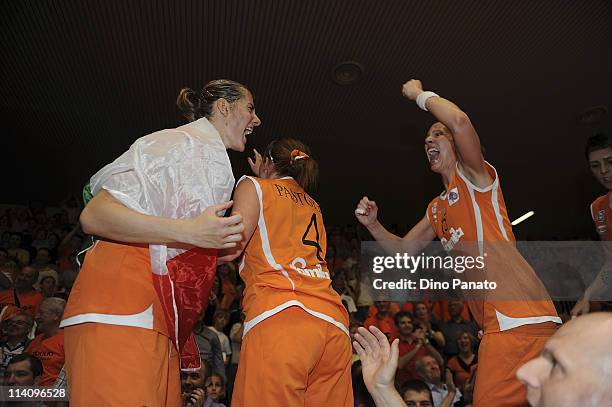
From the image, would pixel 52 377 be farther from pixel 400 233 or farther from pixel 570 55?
pixel 400 233

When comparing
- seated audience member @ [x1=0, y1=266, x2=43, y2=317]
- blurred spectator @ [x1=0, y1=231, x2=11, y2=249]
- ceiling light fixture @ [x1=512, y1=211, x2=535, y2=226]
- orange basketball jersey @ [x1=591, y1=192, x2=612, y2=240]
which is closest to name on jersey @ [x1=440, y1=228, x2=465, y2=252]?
orange basketball jersey @ [x1=591, y1=192, x2=612, y2=240]

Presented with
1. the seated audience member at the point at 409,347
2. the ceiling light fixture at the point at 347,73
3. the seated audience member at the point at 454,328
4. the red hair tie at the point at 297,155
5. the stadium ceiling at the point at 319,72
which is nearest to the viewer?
the red hair tie at the point at 297,155

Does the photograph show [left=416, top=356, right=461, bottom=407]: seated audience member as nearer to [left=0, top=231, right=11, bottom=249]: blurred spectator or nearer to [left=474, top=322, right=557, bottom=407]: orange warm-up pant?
[left=474, top=322, right=557, bottom=407]: orange warm-up pant

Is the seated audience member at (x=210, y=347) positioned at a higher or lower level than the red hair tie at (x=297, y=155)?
lower

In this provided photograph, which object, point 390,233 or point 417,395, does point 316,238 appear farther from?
point 417,395

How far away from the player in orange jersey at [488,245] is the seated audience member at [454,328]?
7.75ft

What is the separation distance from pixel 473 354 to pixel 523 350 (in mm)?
2614

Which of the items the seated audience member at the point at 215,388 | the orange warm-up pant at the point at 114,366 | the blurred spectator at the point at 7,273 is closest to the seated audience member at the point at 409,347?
the seated audience member at the point at 215,388

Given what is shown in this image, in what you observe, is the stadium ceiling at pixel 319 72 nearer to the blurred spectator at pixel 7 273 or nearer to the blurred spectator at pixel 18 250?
the blurred spectator at pixel 18 250

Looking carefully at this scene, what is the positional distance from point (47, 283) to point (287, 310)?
380 cm

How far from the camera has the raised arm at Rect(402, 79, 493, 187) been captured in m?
2.31

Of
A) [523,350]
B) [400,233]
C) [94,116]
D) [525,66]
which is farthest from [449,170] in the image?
[400,233]

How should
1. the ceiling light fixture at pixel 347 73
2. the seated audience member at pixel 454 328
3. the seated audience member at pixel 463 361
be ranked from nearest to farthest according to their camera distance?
the seated audience member at pixel 463 361 < the seated audience member at pixel 454 328 < the ceiling light fixture at pixel 347 73

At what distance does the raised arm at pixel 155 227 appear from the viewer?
4.83ft
